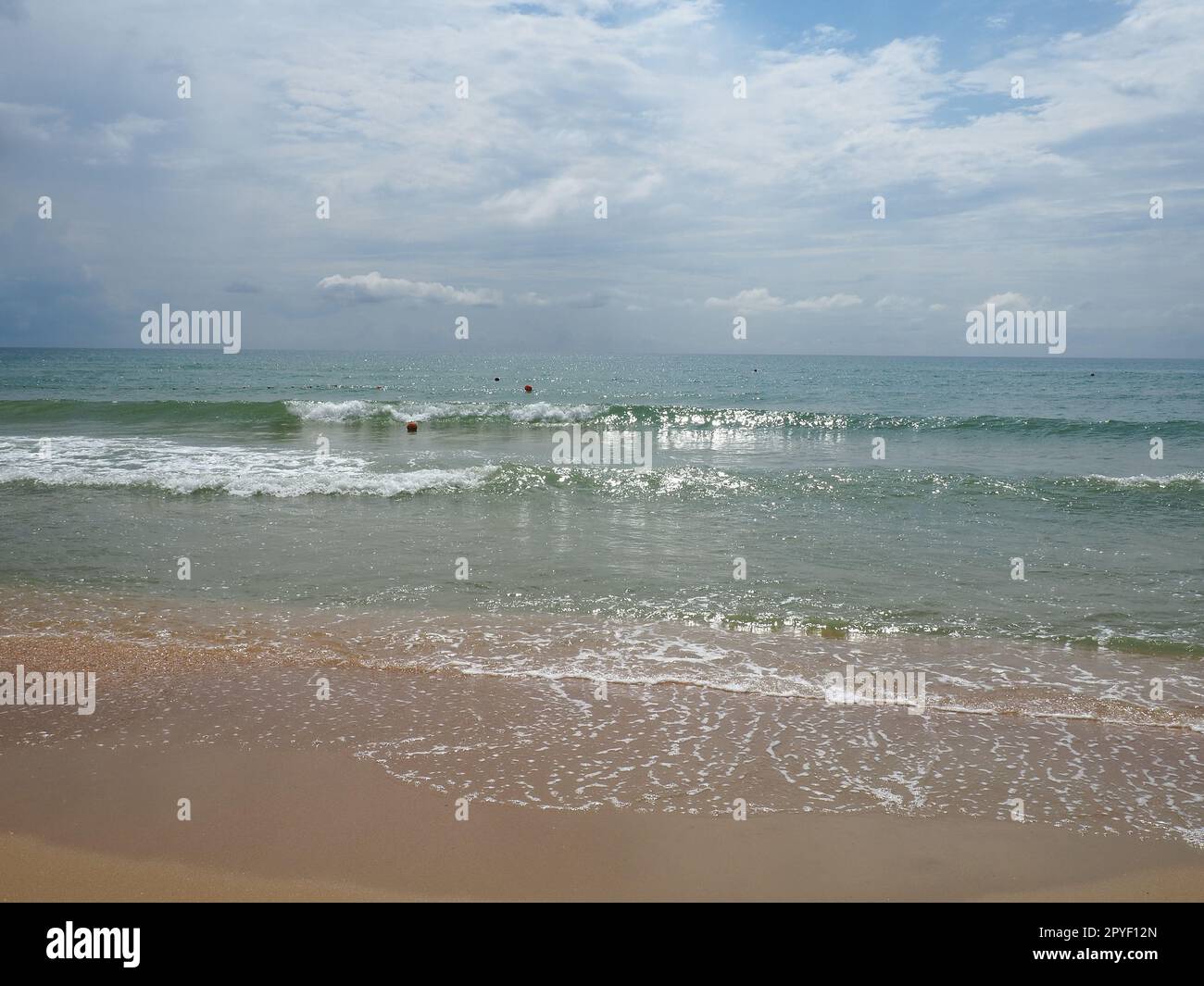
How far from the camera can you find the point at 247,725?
5648 millimetres

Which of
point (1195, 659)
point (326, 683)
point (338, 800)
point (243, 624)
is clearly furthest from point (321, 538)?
point (1195, 659)

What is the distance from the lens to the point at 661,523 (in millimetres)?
12672

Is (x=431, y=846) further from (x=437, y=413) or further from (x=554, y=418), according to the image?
(x=437, y=413)

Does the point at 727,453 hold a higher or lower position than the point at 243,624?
higher

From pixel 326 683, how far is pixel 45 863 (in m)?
2.56

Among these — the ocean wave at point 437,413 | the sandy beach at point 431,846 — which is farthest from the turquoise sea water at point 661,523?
the sandy beach at point 431,846

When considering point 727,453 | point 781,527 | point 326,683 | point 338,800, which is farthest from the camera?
point 727,453

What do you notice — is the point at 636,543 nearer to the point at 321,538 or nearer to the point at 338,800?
the point at 321,538

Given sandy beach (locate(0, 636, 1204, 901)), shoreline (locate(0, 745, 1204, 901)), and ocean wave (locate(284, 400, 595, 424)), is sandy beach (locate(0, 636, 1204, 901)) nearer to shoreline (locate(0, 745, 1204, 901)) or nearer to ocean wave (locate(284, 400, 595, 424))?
shoreline (locate(0, 745, 1204, 901))

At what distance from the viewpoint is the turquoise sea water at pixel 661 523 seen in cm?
885

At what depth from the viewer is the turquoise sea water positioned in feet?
29.0

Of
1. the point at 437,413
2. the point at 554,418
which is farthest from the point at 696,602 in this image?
the point at 437,413

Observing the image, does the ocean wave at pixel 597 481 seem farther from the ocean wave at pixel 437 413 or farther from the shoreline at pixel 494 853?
the ocean wave at pixel 437 413

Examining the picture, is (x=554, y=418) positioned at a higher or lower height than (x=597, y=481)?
higher
